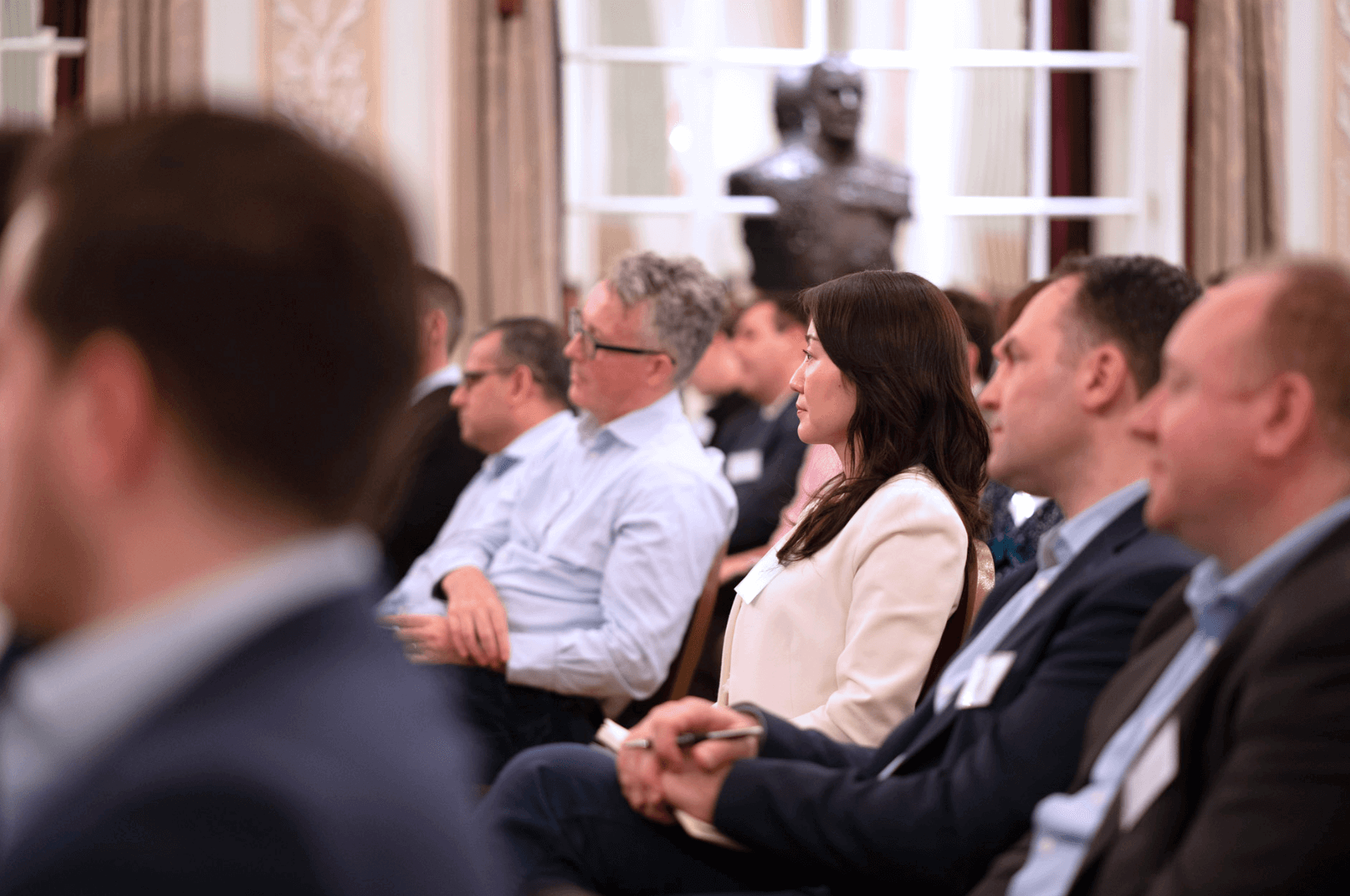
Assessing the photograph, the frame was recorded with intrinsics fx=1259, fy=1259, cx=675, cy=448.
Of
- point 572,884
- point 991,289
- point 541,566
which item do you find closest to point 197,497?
point 572,884

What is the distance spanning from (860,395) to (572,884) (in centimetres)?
82

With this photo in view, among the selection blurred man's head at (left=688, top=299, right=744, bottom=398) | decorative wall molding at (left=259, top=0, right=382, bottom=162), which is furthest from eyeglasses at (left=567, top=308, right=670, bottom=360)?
decorative wall molding at (left=259, top=0, right=382, bottom=162)

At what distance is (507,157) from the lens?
18.4ft

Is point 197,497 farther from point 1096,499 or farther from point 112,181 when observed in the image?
point 1096,499

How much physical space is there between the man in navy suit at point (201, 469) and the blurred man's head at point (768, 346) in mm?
3941

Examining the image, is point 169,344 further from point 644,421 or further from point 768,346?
point 768,346

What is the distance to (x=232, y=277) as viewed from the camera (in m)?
0.55

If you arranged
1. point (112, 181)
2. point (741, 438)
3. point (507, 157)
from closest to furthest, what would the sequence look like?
point (112, 181)
point (741, 438)
point (507, 157)

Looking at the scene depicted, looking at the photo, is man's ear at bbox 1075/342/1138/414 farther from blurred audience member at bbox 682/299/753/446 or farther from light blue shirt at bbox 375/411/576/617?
blurred audience member at bbox 682/299/753/446

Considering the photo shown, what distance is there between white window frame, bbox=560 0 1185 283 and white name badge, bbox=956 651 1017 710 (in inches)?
190

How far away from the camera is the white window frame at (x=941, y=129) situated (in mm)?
6219

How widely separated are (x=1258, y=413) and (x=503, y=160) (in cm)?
491

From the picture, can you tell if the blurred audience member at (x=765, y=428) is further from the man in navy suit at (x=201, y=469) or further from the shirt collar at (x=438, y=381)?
the man in navy suit at (x=201, y=469)

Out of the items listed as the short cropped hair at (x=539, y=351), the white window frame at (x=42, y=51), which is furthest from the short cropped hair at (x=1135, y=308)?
the white window frame at (x=42, y=51)
